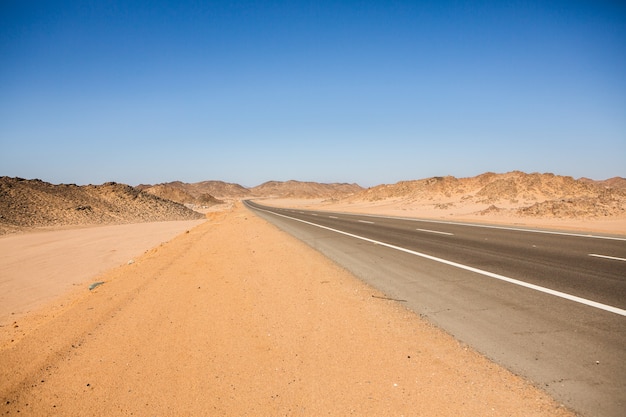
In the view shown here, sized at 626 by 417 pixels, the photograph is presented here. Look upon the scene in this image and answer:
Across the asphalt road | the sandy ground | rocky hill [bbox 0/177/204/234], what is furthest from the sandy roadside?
the asphalt road

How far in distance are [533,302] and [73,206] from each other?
35861mm

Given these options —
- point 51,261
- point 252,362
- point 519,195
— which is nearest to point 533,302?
point 252,362

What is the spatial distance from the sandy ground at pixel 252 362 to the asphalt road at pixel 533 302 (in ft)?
1.15

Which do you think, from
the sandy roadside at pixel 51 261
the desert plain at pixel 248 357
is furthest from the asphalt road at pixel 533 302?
the sandy roadside at pixel 51 261

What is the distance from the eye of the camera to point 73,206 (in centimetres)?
3078

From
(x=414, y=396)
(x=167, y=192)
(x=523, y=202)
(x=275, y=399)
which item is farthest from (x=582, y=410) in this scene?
(x=167, y=192)

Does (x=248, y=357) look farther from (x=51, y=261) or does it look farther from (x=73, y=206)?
(x=73, y=206)

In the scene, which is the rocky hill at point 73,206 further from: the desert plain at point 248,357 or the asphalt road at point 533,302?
the asphalt road at point 533,302

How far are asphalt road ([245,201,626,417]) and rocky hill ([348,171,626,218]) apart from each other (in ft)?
50.3

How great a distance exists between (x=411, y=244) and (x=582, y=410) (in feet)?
30.1

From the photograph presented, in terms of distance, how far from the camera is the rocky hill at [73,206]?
1029 inches

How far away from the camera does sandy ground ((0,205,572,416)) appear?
9.43 feet

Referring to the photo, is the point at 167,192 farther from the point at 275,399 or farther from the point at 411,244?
the point at 275,399

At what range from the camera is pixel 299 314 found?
4.97 m
